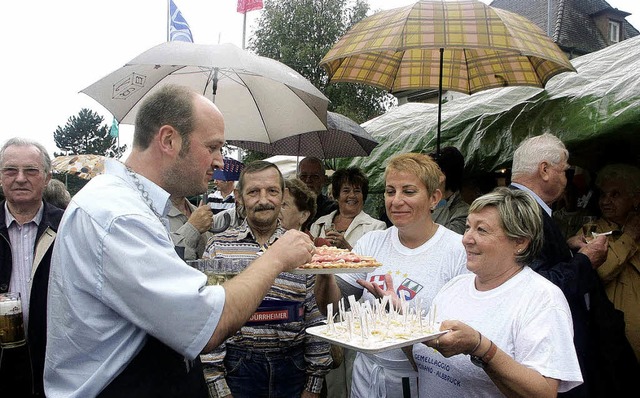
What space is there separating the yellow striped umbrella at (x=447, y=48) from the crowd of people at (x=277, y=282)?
2.80 feet

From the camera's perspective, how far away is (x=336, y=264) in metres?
2.62

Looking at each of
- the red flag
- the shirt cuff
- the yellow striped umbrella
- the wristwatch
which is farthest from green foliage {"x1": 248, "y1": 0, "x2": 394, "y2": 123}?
the wristwatch

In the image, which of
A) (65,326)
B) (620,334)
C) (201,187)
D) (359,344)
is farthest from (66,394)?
(620,334)

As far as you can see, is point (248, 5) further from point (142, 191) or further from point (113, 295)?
point (113, 295)

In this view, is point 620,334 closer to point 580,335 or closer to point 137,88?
point 580,335

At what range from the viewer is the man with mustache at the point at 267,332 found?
10.2 feet

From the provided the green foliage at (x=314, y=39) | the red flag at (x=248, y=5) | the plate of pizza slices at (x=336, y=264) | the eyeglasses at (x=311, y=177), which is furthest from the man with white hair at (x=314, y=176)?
the green foliage at (x=314, y=39)

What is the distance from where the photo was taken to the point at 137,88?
15.2 ft

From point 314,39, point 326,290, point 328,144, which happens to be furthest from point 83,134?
point 326,290

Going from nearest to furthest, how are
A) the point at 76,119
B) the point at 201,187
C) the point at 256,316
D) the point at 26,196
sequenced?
1. the point at 201,187
2. the point at 256,316
3. the point at 26,196
4. the point at 76,119

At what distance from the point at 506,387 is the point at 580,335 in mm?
1371

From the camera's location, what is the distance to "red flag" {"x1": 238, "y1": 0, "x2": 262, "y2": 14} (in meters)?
16.8

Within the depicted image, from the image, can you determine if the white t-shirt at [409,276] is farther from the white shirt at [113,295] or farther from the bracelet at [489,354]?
the white shirt at [113,295]

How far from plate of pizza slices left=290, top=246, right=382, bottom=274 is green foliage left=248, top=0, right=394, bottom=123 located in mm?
19243
